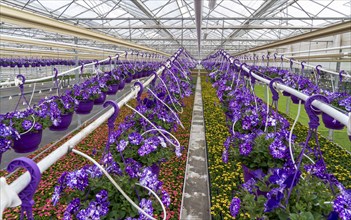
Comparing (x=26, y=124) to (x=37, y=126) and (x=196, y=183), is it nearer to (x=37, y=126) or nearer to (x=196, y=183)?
(x=37, y=126)

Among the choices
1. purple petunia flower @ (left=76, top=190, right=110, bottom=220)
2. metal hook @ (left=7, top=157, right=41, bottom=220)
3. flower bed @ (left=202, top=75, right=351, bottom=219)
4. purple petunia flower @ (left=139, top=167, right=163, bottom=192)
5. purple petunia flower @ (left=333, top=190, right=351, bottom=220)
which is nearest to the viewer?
metal hook @ (left=7, top=157, right=41, bottom=220)

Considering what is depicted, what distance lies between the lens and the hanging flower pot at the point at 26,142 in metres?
2.16

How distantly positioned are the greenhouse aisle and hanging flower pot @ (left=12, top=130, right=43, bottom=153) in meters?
1.44

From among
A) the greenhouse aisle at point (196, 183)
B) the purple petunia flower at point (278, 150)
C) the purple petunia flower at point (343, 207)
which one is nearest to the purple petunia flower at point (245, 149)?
the purple petunia flower at point (278, 150)

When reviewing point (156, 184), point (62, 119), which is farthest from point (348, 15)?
point (156, 184)

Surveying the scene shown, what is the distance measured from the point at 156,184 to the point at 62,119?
2.10 meters

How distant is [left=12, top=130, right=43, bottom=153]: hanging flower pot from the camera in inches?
85.0

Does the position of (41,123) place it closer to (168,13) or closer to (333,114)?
(333,114)

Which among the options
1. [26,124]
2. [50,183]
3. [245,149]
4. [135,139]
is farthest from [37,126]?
[245,149]

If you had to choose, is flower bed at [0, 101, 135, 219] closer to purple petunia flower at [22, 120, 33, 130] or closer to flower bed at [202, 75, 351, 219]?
purple petunia flower at [22, 120, 33, 130]

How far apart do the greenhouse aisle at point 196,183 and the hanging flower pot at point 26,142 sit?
1.44m

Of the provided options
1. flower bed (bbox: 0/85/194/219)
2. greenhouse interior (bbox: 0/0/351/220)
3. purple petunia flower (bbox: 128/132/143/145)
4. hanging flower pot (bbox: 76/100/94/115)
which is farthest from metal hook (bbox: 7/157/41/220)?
hanging flower pot (bbox: 76/100/94/115)

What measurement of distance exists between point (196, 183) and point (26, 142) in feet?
5.72

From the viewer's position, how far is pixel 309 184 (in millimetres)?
1095
